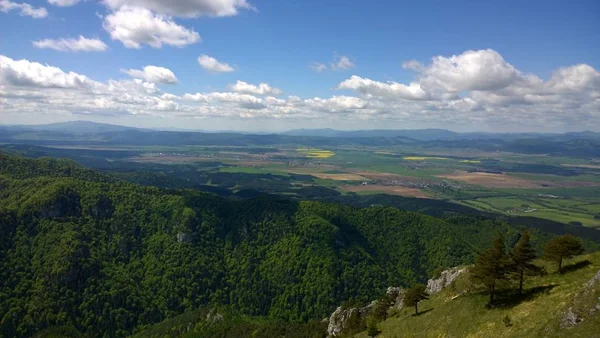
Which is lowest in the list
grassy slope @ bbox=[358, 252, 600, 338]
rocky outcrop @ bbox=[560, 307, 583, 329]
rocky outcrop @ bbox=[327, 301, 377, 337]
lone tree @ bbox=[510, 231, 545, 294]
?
rocky outcrop @ bbox=[327, 301, 377, 337]

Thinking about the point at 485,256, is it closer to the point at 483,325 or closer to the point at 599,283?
the point at 483,325

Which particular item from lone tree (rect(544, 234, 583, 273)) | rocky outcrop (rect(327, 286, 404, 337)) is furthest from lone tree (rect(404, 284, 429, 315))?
lone tree (rect(544, 234, 583, 273))

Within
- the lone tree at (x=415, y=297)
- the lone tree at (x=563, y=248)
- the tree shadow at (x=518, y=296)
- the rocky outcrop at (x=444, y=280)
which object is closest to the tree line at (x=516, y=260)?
the lone tree at (x=563, y=248)

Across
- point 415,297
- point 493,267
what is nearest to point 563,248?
point 493,267

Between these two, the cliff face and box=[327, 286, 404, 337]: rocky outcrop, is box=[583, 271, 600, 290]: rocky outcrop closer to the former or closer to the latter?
the cliff face

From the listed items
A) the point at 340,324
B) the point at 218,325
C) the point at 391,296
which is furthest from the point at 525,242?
the point at 218,325

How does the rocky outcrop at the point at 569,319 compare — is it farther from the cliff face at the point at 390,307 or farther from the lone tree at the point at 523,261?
the cliff face at the point at 390,307
